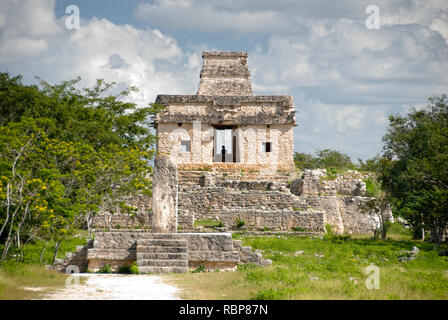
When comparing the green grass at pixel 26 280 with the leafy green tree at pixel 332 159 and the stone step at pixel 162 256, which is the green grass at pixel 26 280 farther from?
the leafy green tree at pixel 332 159

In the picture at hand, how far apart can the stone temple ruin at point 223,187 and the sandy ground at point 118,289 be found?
1096mm

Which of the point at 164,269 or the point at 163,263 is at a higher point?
the point at 163,263

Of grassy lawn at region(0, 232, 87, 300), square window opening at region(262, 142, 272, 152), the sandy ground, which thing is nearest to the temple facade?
square window opening at region(262, 142, 272, 152)

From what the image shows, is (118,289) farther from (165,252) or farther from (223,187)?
(223,187)

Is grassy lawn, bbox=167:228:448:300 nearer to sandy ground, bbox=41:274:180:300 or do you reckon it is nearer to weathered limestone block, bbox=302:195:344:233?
sandy ground, bbox=41:274:180:300

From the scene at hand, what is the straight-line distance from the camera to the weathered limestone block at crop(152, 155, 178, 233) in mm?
12953

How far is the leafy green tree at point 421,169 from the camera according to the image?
17.6 m

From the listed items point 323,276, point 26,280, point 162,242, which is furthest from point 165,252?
point 323,276

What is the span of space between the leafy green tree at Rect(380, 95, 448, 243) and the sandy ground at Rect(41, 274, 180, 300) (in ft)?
34.4

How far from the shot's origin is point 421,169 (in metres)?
19.5

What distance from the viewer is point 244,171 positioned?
26875 millimetres

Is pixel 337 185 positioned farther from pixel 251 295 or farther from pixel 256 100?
pixel 251 295

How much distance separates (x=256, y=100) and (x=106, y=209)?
38.4 feet

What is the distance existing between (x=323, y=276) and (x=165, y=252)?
3687 mm
